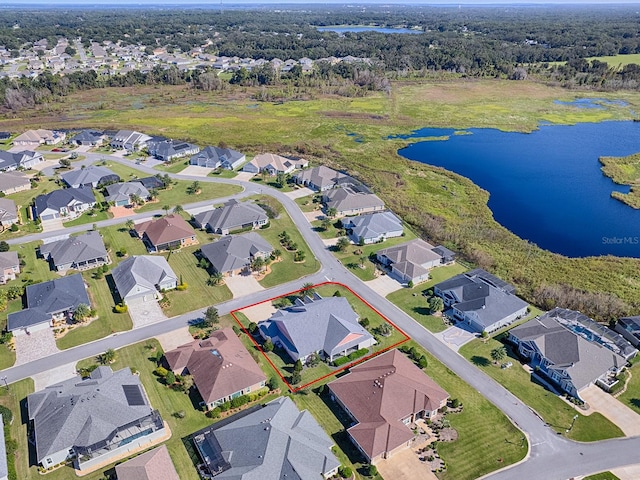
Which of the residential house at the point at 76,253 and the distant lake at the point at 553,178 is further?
the distant lake at the point at 553,178

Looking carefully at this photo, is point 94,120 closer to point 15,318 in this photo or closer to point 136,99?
point 136,99

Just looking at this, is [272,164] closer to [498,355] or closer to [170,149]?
[170,149]

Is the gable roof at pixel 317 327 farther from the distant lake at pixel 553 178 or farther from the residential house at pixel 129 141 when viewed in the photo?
the residential house at pixel 129 141

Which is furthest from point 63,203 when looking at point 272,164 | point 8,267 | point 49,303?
point 272,164

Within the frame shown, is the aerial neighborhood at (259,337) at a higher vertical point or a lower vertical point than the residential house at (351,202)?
lower

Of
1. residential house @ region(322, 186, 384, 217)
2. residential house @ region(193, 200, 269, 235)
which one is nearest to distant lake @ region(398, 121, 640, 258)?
residential house @ region(322, 186, 384, 217)

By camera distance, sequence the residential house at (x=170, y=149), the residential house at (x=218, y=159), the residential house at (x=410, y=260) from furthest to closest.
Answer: the residential house at (x=170, y=149) → the residential house at (x=218, y=159) → the residential house at (x=410, y=260)

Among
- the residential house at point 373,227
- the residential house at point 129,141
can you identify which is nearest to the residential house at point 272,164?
the residential house at point 373,227
